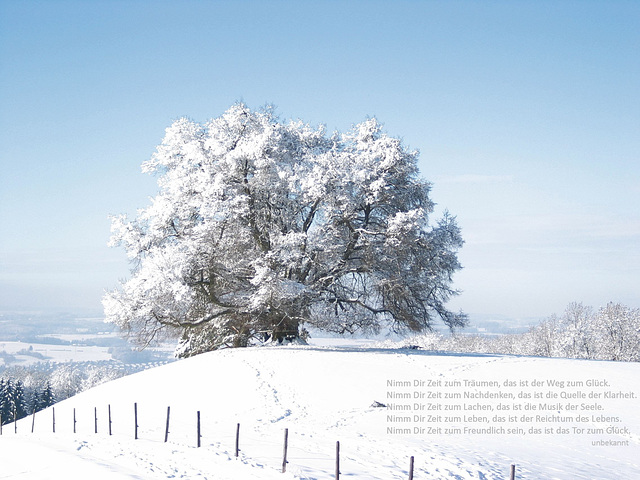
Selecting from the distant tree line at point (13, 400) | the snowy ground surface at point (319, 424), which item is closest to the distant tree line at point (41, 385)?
the distant tree line at point (13, 400)

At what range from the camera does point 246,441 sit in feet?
44.8

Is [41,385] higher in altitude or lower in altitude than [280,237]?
lower

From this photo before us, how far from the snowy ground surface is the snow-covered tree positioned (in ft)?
8.54

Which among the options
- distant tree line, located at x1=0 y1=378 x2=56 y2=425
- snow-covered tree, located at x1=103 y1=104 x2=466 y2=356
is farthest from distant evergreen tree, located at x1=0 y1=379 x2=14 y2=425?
snow-covered tree, located at x1=103 y1=104 x2=466 y2=356

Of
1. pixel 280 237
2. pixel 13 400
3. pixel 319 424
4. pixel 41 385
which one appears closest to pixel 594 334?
pixel 280 237

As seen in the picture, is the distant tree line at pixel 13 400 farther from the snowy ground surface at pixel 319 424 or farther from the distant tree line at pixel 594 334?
the distant tree line at pixel 594 334

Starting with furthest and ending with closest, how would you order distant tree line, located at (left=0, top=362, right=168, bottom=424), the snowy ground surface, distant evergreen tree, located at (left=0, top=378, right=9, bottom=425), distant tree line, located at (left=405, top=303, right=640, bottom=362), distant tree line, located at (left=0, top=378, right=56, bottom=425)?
1. distant tree line, located at (left=0, top=362, right=168, bottom=424)
2. distant tree line, located at (left=0, top=378, right=56, bottom=425)
3. distant evergreen tree, located at (left=0, top=378, right=9, bottom=425)
4. distant tree line, located at (left=405, top=303, right=640, bottom=362)
5. the snowy ground surface

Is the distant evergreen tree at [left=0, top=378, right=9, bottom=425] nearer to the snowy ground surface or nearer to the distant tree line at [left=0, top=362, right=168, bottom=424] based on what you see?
the distant tree line at [left=0, top=362, right=168, bottom=424]

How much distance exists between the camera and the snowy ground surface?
38.6 feet

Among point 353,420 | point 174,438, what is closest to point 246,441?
point 174,438

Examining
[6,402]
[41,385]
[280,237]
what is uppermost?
[280,237]

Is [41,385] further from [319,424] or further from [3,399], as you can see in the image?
[319,424]

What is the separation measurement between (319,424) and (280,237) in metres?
9.74

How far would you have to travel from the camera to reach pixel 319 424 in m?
15.4
